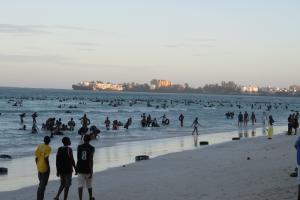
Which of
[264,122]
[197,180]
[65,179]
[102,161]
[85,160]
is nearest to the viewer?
[85,160]

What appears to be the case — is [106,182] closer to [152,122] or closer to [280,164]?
[280,164]

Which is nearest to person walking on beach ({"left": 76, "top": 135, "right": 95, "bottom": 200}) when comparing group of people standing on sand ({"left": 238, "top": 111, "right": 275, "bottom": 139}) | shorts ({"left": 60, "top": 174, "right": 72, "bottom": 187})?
shorts ({"left": 60, "top": 174, "right": 72, "bottom": 187})

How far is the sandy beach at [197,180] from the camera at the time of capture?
11547mm

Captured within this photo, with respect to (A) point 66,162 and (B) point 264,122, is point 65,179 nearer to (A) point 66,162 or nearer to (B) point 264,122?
(A) point 66,162

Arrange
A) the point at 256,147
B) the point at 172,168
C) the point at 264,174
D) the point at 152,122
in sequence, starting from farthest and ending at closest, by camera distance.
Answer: the point at 152,122 → the point at 256,147 → the point at 172,168 → the point at 264,174

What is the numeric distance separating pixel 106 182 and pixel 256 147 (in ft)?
37.4

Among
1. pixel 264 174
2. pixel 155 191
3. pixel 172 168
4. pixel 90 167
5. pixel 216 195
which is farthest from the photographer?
pixel 172 168

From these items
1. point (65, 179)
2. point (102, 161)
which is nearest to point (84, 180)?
point (65, 179)

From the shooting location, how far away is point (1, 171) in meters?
16.5

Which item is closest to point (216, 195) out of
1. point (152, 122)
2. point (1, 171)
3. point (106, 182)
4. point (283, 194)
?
point (283, 194)

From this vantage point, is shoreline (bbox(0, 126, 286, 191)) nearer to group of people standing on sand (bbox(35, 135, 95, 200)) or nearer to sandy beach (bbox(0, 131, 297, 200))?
sandy beach (bbox(0, 131, 297, 200))

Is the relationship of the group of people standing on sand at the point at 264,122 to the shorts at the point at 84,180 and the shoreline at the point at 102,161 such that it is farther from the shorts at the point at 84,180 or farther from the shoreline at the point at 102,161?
the shorts at the point at 84,180

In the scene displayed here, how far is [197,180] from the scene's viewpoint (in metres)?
13.8

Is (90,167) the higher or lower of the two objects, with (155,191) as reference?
higher
